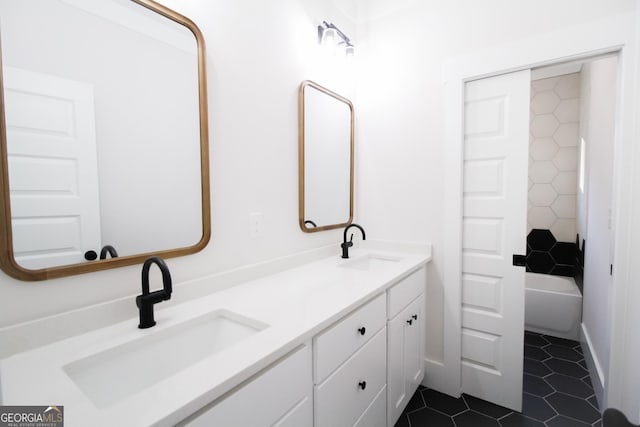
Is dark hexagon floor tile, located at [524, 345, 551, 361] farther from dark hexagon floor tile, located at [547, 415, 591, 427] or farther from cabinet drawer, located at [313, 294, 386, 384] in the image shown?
cabinet drawer, located at [313, 294, 386, 384]

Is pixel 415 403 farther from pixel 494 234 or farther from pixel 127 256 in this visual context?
pixel 127 256

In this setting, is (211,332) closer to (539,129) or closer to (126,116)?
(126,116)

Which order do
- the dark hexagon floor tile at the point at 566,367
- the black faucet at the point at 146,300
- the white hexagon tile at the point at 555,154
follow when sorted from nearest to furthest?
the black faucet at the point at 146,300, the dark hexagon floor tile at the point at 566,367, the white hexagon tile at the point at 555,154

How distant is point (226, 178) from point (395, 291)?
0.99 meters

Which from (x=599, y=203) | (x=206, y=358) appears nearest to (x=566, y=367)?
(x=599, y=203)

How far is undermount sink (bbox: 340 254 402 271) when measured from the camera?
6.35 ft

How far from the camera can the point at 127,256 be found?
1006mm

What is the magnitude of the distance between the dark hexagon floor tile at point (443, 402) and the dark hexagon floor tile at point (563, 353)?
1.08m

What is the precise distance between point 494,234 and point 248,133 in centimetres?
155

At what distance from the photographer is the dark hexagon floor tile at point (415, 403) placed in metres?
1.80

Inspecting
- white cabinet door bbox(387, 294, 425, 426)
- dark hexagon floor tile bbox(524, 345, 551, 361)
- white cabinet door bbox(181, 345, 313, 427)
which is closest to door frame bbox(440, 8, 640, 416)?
white cabinet door bbox(387, 294, 425, 426)

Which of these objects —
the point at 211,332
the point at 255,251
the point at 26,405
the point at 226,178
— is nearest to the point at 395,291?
the point at 255,251

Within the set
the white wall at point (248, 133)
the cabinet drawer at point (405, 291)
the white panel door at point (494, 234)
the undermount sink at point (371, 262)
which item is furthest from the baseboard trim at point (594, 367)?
the white wall at point (248, 133)

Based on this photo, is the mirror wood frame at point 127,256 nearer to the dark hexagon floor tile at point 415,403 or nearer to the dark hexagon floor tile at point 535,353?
the dark hexagon floor tile at point 415,403
